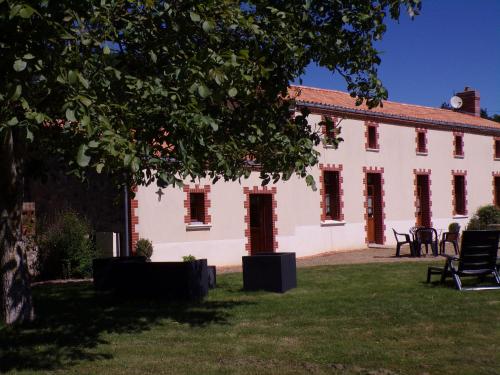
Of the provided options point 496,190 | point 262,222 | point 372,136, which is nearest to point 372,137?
point 372,136

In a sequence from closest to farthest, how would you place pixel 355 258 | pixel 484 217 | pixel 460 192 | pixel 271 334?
pixel 271 334, pixel 355 258, pixel 484 217, pixel 460 192

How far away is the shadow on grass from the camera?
6602 millimetres

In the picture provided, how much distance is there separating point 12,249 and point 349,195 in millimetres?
15119

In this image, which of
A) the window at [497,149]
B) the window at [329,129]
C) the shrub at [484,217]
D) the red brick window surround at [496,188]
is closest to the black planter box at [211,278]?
the window at [329,129]

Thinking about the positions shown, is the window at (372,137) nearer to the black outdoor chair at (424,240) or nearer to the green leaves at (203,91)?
the black outdoor chair at (424,240)

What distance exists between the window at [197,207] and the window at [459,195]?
13.4 metres

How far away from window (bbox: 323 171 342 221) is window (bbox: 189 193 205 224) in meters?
5.50

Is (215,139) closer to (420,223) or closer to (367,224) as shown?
(367,224)

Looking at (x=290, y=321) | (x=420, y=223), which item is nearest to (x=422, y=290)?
(x=290, y=321)

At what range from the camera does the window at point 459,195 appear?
88.1 ft

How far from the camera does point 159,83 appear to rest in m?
6.25

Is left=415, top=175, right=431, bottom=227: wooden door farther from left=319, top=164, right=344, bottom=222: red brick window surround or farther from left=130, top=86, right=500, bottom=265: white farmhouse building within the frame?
left=319, top=164, right=344, bottom=222: red brick window surround

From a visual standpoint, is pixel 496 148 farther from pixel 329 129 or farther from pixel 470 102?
pixel 329 129

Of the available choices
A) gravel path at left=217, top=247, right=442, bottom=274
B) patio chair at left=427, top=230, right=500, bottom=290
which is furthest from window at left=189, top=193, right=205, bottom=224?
patio chair at left=427, top=230, right=500, bottom=290
